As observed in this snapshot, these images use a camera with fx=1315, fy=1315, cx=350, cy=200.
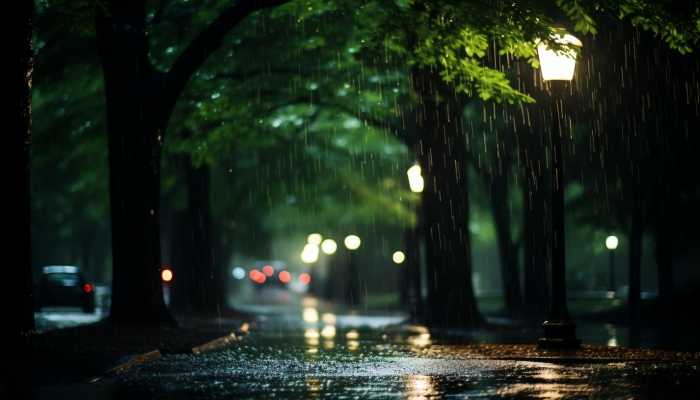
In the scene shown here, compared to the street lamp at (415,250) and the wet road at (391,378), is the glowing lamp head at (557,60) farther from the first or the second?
the street lamp at (415,250)

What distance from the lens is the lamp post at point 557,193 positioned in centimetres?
1966

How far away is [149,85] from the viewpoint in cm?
2466

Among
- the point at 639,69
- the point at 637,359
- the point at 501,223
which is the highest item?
the point at 639,69

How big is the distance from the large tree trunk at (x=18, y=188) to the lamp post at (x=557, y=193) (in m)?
7.71

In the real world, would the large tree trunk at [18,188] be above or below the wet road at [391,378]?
above

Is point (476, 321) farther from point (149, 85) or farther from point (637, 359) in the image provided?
point (637, 359)

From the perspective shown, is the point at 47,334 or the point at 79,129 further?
the point at 79,129

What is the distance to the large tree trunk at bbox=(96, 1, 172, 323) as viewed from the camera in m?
24.4

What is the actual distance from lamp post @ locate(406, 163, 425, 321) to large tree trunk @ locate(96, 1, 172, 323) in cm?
922

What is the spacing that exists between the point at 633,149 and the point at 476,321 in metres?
6.11

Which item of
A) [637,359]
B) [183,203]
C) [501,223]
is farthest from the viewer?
[183,203]

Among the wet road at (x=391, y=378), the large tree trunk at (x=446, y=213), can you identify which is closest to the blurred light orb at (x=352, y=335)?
the large tree trunk at (x=446, y=213)

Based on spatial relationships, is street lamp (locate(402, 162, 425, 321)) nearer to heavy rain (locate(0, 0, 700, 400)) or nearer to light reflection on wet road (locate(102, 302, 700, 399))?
heavy rain (locate(0, 0, 700, 400))

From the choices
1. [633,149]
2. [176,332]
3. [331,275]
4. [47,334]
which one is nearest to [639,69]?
[633,149]
